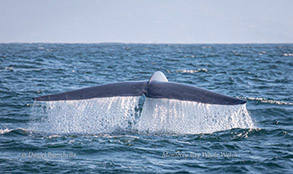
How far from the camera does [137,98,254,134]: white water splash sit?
8680 millimetres

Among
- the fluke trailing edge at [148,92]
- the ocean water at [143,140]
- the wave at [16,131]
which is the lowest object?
the wave at [16,131]

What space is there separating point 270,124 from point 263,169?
188 inches

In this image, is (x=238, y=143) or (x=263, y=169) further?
(x=238, y=143)

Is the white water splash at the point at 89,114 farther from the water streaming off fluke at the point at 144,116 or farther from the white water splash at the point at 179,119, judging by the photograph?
the white water splash at the point at 179,119

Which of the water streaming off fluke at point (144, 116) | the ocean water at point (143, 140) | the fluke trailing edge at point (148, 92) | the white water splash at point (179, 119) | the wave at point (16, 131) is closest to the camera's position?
the ocean water at point (143, 140)

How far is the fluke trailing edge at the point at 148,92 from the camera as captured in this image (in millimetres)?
8000

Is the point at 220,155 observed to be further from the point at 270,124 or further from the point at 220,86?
the point at 220,86

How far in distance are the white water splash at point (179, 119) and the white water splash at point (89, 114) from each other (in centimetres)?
47

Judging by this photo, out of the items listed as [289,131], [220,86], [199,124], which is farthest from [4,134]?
[220,86]

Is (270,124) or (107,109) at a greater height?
(107,109)

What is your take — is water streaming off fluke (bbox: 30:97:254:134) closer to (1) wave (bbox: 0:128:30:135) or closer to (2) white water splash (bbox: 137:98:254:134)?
(2) white water splash (bbox: 137:98:254:134)

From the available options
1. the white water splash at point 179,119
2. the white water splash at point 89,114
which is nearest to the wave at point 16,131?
Answer: the white water splash at point 89,114

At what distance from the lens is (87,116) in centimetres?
870

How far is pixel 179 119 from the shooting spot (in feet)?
30.3
